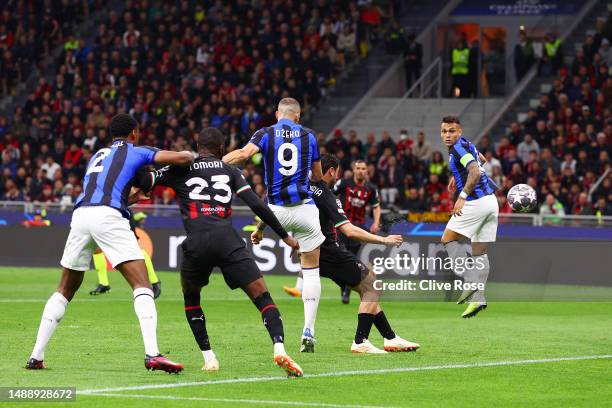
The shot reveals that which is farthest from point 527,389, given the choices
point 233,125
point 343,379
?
point 233,125

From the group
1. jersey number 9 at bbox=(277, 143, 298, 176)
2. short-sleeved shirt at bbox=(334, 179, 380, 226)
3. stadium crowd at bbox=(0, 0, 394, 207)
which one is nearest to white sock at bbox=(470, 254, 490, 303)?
short-sleeved shirt at bbox=(334, 179, 380, 226)

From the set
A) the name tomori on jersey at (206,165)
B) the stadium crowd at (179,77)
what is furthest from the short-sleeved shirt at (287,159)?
the stadium crowd at (179,77)

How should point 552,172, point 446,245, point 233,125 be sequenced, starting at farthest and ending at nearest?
point 233,125 < point 552,172 < point 446,245

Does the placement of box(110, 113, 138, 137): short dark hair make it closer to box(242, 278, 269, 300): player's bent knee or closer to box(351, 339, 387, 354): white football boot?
box(242, 278, 269, 300): player's bent knee

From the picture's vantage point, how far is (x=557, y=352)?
13055 millimetres

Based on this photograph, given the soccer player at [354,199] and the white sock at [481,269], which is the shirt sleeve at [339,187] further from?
the white sock at [481,269]

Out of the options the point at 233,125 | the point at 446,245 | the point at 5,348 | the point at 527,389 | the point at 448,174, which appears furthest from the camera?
the point at 233,125

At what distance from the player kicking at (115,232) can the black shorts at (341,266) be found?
2.79 meters

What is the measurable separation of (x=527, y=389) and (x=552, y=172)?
17544 millimetres

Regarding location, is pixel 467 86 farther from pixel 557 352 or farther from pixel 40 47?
pixel 557 352

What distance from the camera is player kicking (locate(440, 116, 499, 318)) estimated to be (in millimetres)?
16344

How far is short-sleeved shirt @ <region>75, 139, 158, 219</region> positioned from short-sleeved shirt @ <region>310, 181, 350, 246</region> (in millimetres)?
2627

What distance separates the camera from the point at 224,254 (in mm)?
10953

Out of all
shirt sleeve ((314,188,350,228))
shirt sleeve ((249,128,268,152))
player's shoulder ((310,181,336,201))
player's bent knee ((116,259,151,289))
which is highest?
shirt sleeve ((249,128,268,152))
